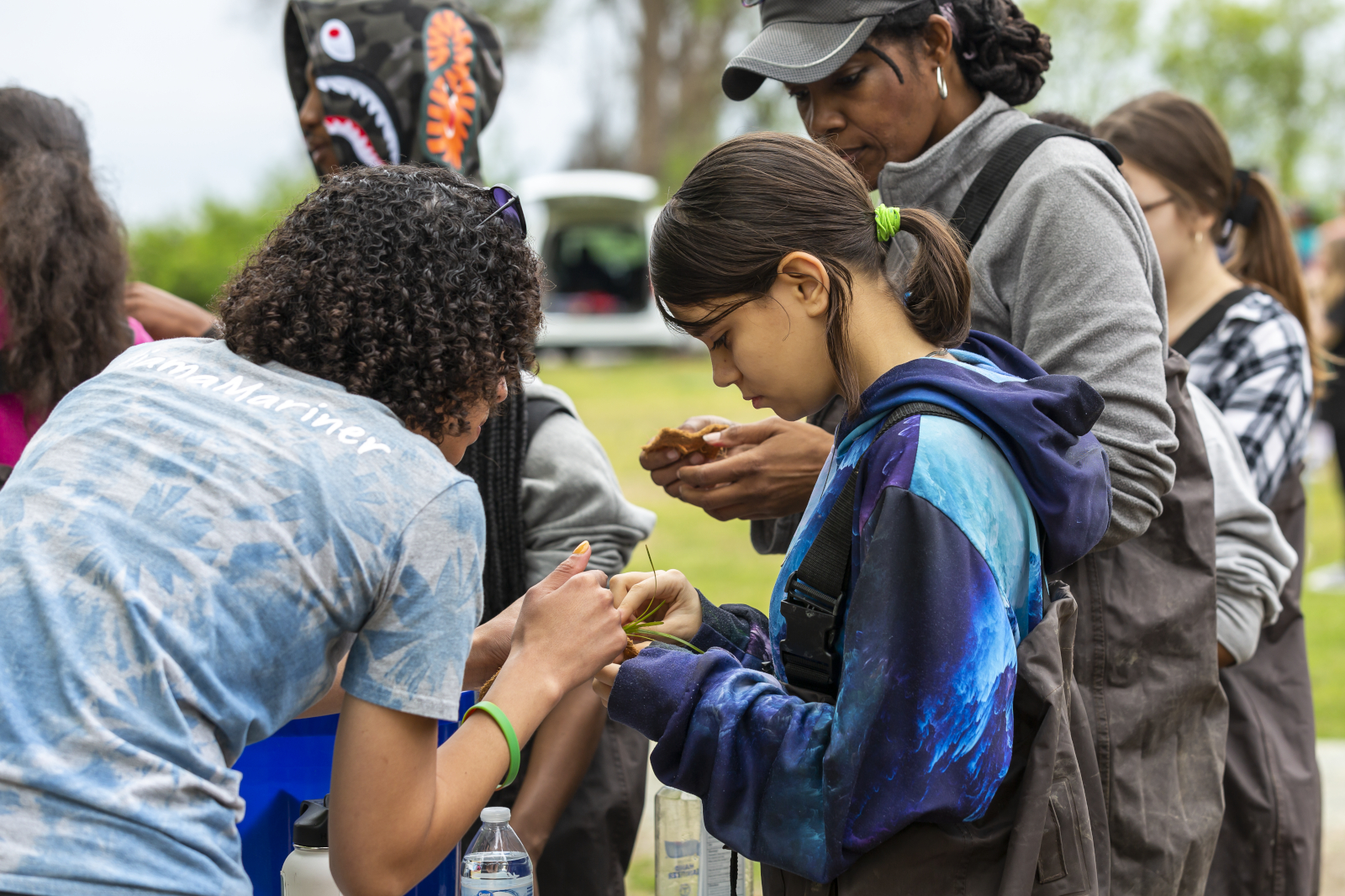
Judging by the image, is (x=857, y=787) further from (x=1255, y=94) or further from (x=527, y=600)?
(x=1255, y=94)

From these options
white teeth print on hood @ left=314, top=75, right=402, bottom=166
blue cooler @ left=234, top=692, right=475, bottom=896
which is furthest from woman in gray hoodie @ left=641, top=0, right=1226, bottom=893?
white teeth print on hood @ left=314, top=75, right=402, bottom=166

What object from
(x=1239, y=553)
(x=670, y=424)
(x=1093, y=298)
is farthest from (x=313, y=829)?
(x=670, y=424)

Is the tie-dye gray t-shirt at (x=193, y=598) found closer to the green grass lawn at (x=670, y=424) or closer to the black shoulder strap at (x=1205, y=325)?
the black shoulder strap at (x=1205, y=325)

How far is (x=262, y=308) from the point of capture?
1.59 m

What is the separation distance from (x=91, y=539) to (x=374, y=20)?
187 centimetres

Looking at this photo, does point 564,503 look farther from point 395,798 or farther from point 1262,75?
point 1262,75

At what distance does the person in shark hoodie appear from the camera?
5.02 feet

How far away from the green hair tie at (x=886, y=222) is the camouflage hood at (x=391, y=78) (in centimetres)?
139

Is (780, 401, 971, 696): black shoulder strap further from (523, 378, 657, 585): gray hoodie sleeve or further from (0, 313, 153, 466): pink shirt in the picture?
(0, 313, 153, 466): pink shirt

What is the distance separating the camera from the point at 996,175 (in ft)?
7.15

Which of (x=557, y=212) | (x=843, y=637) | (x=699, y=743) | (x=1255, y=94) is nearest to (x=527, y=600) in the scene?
(x=699, y=743)

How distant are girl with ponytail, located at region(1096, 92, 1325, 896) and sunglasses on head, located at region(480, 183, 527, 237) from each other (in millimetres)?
1885

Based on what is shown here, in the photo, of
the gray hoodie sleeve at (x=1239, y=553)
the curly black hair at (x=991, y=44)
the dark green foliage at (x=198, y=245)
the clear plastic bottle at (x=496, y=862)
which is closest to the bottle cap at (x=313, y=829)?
the clear plastic bottle at (x=496, y=862)

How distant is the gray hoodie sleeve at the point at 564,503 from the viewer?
2.48 meters
